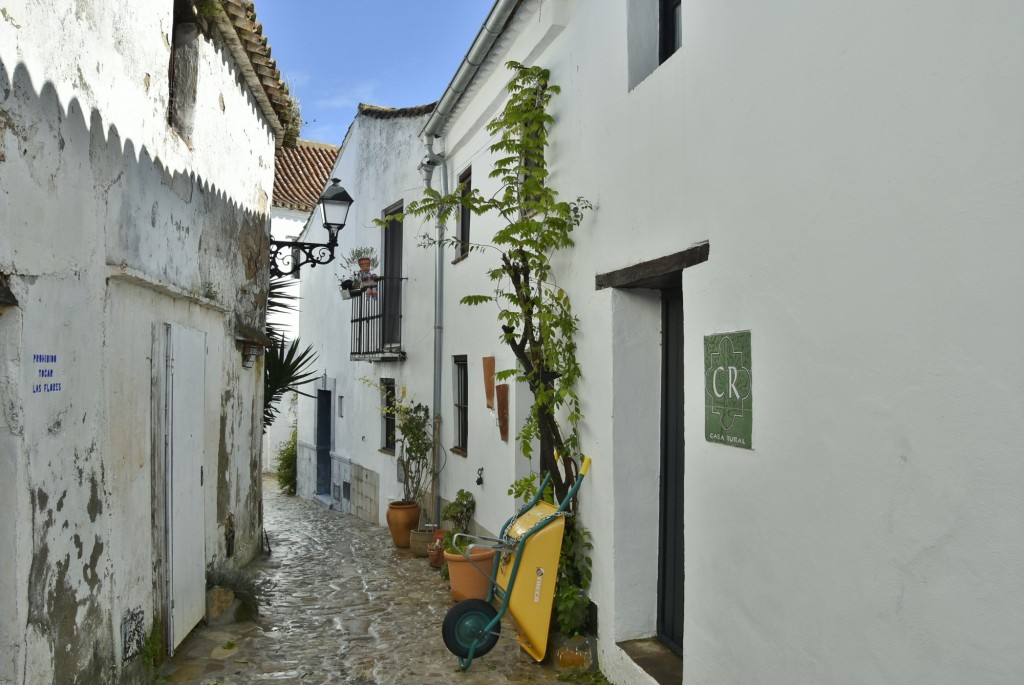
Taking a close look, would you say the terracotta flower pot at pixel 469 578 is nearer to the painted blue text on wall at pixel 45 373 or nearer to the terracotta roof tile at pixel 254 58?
the painted blue text on wall at pixel 45 373

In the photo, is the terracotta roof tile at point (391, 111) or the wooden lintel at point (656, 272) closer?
the wooden lintel at point (656, 272)

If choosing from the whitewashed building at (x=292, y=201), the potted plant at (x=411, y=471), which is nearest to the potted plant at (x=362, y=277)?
the potted plant at (x=411, y=471)

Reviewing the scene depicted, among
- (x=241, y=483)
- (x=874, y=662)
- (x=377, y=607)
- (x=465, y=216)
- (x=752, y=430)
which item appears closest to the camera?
(x=874, y=662)

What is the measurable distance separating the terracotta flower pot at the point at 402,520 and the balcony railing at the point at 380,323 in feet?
7.48

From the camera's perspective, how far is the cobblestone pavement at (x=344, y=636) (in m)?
5.15

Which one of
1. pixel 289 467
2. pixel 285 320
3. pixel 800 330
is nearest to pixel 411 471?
pixel 800 330

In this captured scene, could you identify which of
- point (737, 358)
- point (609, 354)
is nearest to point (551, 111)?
point (609, 354)

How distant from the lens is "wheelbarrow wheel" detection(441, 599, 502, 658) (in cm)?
504

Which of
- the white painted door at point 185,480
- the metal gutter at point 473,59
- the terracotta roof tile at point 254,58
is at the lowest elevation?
the white painted door at point 185,480

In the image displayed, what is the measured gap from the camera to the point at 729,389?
136 inches

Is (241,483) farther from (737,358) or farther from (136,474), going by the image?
(737,358)

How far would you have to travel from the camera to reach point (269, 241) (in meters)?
9.05

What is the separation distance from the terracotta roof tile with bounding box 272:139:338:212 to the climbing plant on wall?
14.0m

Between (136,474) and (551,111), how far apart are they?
370 cm
